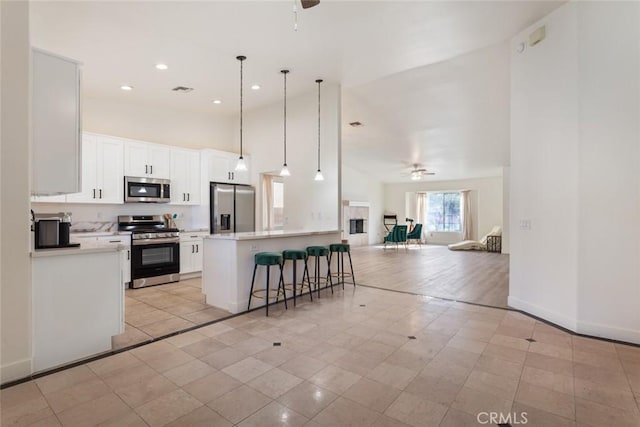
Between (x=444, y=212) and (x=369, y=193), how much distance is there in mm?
3436

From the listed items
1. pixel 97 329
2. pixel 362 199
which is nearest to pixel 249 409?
pixel 97 329

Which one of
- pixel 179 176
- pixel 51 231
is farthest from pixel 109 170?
pixel 51 231

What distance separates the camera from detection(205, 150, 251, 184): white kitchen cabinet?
6211 mm

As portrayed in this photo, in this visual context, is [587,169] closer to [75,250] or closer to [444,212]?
[75,250]

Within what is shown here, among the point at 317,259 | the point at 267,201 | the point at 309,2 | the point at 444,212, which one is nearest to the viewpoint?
the point at 309,2

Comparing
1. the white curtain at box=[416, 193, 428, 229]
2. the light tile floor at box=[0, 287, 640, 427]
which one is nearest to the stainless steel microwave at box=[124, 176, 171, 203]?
the light tile floor at box=[0, 287, 640, 427]

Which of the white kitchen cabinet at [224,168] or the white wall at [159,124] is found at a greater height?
the white wall at [159,124]

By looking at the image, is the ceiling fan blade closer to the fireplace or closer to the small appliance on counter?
the small appliance on counter

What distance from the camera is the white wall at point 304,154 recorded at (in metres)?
5.40

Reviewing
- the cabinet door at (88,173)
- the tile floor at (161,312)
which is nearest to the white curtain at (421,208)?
the tile floor at (161,312)

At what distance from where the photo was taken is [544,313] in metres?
3.53

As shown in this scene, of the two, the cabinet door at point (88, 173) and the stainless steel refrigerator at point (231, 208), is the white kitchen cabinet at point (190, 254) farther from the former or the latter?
the cabinet door at point (88, 173)

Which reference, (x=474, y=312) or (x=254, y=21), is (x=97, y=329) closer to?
(x=254, y=21)

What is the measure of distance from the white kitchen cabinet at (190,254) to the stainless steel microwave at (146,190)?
80cm
